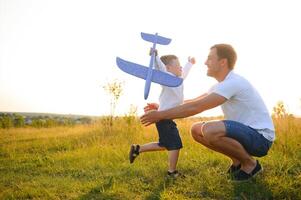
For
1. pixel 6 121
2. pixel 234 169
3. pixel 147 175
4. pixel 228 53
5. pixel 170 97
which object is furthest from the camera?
pixel 6 121

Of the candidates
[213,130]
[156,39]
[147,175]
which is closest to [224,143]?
[213,130]

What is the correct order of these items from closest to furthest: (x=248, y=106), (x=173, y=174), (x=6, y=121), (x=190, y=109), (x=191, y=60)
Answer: (x=190, y=109), (x=248, y=106), (x=173, y=174), (x=191, y=60), (x=6, y=121)

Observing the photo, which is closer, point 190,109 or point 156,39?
point 190,109

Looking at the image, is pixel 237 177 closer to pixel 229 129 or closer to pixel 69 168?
pixel 229 129

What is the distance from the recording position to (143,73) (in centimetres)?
459

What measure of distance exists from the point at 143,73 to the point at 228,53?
0.98 m

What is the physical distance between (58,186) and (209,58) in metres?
2.34

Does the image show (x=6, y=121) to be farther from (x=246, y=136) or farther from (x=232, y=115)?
(x=246, y=136)

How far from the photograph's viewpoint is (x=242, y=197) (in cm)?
393

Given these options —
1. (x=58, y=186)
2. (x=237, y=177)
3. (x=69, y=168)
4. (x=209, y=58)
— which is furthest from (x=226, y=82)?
(x=69, y=168)

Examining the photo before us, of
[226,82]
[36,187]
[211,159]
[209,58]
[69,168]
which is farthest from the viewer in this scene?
[69,168]

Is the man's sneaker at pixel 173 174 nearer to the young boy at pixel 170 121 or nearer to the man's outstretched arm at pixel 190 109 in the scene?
the young boy at pixel 170 121

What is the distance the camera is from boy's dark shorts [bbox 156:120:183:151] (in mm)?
5001

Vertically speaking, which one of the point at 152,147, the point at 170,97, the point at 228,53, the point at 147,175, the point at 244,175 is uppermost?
the point at 228,53
